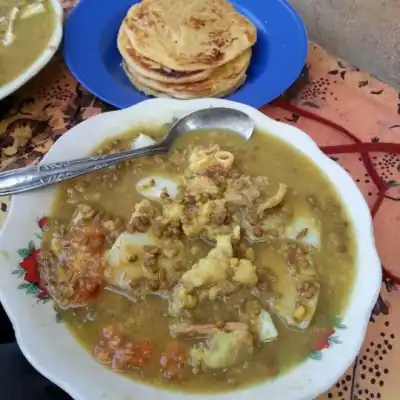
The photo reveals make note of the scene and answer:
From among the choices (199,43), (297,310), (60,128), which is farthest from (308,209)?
(60,128)

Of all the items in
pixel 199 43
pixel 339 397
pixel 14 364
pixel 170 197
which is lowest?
pixel 339 397

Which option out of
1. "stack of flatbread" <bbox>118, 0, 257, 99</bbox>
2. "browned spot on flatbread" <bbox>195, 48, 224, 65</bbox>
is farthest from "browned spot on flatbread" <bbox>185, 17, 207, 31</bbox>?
"browned spot on flatbread" <bbox>195, 48, 224, 65</bbox>

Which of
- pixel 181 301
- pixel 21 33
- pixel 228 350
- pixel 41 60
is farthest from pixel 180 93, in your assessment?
pixel 228 350

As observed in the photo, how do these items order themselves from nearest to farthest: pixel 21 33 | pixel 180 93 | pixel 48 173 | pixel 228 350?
pixel 228 350
pixel 48 173
pixel 180 93
pixel 21 33

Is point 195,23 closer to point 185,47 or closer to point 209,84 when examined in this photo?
point 185,47

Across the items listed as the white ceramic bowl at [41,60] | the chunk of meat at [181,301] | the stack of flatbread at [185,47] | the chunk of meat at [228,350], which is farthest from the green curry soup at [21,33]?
the chunk of meat at [228,350]

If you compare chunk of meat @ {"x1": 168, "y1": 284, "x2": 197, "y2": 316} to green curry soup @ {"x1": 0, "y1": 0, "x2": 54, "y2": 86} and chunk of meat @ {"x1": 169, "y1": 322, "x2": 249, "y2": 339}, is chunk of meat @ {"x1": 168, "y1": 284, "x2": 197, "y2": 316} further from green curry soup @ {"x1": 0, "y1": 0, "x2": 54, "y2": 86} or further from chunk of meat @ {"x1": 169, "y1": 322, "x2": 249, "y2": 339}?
green curry soup @ {"x1": 0, "y1": 0, "x2": 54, "y2": 86}

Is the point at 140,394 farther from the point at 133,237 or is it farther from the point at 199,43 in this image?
the point at 199,43
